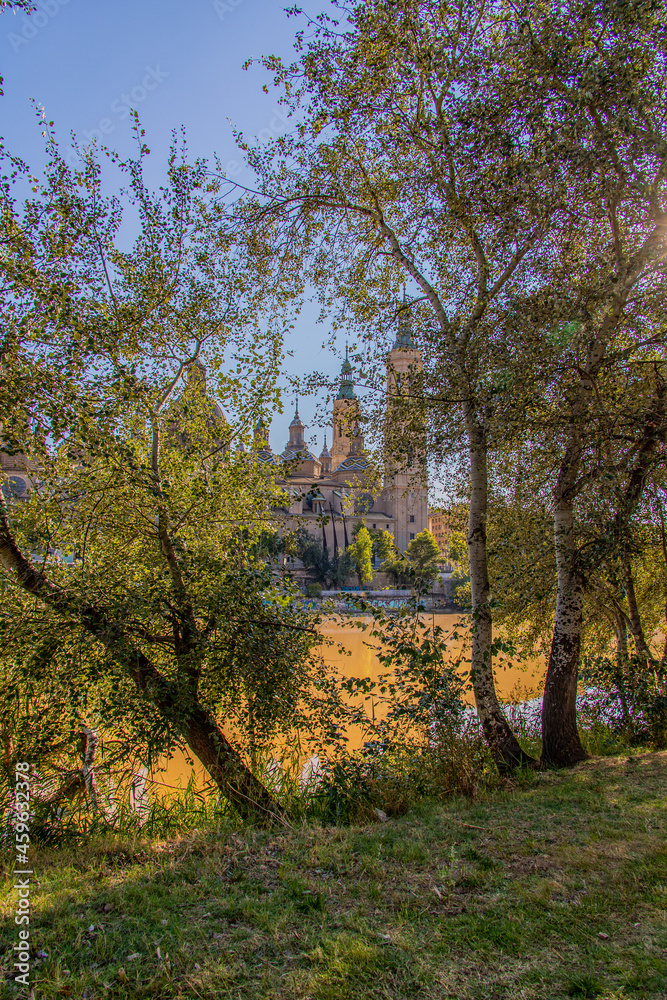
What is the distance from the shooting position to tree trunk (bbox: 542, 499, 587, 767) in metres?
5.77

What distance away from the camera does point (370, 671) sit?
59.7 feet

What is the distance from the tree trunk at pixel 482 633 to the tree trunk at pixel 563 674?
1.13 ft

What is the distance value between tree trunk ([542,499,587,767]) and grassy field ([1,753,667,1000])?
1.99m

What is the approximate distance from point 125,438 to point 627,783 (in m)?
5.08

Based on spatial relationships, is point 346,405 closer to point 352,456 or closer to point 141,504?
point 352,456

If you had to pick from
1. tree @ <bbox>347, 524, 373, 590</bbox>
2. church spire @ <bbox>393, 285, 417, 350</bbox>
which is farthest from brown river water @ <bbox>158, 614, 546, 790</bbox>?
tree @ <bbox>347, 524, 373, 590</bbox>

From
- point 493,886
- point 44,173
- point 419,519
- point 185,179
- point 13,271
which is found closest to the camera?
point 493,886

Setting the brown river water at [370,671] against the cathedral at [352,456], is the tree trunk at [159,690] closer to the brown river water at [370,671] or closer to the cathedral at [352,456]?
the brown river water at [370,671]

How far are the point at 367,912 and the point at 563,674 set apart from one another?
13.0ft

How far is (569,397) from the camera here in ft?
16.3

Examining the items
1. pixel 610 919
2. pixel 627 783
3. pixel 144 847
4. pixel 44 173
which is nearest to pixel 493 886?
pixel 610 919

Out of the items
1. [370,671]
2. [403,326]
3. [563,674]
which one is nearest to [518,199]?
[403,326]

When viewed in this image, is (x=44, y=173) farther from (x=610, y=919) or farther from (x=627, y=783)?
(x=627, y=783)

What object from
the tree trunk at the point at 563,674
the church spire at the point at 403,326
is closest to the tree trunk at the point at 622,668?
the tree trunk at the point at 563,674
